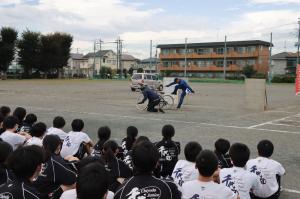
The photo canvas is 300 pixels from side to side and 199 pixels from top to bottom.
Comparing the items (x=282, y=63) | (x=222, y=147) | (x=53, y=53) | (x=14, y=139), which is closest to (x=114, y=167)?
(x=222, y=147)

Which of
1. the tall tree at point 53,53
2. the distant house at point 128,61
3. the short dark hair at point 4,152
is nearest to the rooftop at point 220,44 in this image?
the tall tree at point 53,53

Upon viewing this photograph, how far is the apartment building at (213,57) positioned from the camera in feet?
265

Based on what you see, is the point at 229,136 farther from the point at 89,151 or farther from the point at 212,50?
the point at 212,50

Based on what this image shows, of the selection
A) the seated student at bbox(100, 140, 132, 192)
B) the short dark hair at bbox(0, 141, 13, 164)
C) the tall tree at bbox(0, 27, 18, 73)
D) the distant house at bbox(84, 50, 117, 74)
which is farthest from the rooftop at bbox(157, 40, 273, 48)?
the short dark hair at bbox(0, 141, 13, 164)

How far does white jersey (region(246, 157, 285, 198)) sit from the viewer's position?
4945mm

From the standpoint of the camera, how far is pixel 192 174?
4.48 m

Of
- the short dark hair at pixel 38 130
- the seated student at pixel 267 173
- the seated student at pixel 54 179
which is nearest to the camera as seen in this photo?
the seated student at pixel 54 179

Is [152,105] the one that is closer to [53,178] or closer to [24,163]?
[53,178]

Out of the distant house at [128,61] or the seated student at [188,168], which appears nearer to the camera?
the seated student at [188,168]

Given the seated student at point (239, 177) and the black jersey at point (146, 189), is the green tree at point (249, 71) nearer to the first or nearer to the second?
the seated student at point (239, 177)

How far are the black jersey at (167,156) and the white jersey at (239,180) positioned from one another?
3.97 ft

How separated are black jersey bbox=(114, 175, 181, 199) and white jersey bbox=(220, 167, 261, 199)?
4.59ft

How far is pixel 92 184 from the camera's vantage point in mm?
2457

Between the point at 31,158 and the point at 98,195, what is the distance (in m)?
0.89
